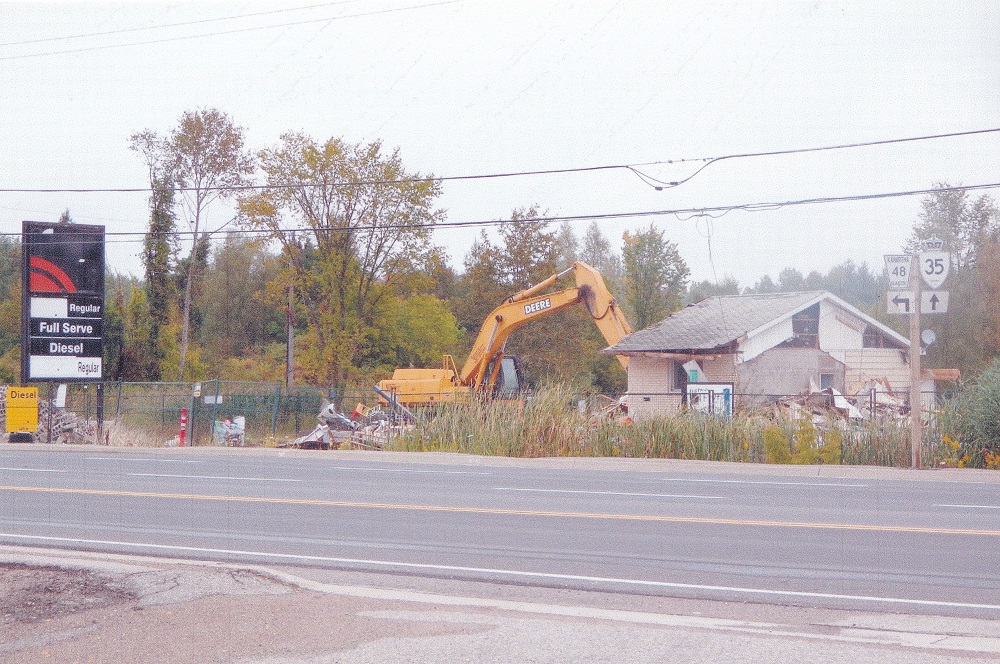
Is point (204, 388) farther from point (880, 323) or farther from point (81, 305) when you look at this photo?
point (880, 323)

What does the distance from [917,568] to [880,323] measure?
22569mm

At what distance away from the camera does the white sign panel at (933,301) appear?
58.0 ft

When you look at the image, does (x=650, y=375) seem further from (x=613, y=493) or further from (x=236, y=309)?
(x=236, y=309)

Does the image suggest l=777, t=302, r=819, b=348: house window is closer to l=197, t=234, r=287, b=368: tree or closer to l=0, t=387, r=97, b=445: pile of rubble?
l=0, t=387, r=97, b=445: pile of rubble

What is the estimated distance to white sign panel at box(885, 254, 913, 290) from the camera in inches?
703

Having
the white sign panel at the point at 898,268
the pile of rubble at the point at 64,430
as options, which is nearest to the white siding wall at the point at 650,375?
the white sign panel at the point at 898,268

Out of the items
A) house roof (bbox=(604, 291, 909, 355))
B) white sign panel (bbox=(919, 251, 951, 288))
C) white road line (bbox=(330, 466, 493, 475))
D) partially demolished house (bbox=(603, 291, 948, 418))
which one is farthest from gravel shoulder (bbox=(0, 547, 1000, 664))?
house roof (bbox=(604, 291, 909, 355))

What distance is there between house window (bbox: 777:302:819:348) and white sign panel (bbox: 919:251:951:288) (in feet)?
39.8

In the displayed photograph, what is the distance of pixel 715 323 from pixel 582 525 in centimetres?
2158

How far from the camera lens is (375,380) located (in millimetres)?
45031

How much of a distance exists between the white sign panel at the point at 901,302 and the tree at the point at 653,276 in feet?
75.8

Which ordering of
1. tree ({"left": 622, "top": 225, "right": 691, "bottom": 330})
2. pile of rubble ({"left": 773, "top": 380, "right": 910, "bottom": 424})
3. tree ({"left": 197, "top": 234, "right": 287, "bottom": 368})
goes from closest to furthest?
pile of rubble ({"left": 773, "top": 380, "right": 910, "bottom": 424}), tree ({"left": 622, "top": 225, "right": 691, "bottom": 330}), tree ({"left": 197, "top": 234, "right": 287, "bottom": 368})

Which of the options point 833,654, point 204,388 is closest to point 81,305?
point 204,388

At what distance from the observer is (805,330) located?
30.0 meters
